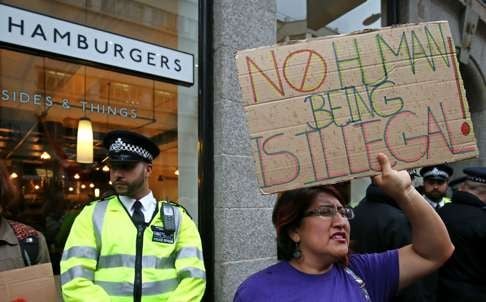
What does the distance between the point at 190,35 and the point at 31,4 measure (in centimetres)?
165

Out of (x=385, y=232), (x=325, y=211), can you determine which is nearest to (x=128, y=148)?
(x=325, y=211)

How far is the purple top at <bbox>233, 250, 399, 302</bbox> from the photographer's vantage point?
6.25 ft

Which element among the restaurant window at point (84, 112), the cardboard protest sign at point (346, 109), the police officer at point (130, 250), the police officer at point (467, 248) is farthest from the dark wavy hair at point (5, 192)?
the police officer at point (467, 248)

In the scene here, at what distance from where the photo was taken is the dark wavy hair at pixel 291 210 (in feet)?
6.70

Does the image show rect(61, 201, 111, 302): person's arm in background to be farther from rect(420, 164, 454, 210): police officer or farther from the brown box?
rect(420, 164, 454, 210): police officer

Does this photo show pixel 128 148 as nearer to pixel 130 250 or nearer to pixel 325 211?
pixel 130 250

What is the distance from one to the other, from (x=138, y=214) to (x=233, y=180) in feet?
7.28

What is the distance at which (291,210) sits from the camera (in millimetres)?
2066

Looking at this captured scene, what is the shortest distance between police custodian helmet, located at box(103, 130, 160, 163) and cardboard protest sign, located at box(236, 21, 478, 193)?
1.42 metres

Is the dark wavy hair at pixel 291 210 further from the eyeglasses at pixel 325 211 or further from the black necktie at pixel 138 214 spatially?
the black necktie at pixel 138 214

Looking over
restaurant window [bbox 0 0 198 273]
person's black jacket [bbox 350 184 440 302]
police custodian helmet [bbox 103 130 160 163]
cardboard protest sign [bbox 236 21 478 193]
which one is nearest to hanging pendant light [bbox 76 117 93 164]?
restaurant window [bbox 0 0 198 273]

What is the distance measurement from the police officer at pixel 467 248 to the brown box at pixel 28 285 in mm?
2882

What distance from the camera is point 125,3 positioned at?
512cm

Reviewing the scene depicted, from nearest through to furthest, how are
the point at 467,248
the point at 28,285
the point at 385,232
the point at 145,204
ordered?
the point at 28,285 → the point at 145,204 → the point at 385,232 → the point at 467,248
